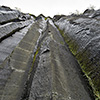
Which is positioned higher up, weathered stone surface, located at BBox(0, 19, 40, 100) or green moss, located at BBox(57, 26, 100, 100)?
weathered stone surface, located at BBox(0, 19, 40, 100)

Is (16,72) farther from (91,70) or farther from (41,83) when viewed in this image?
(91,70)

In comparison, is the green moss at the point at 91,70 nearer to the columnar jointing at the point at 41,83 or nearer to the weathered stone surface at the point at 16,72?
the columnar jointing at the point at 41,83

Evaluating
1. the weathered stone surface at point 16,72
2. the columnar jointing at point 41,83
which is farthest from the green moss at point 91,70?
the weathered stone surface at point 16,72

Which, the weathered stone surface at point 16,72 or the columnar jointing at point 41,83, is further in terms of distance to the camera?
the weathered stone surface at point 16,72

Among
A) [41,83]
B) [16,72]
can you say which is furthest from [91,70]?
[16,72]

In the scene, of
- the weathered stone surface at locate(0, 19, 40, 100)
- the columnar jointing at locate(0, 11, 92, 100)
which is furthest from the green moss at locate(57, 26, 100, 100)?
the weathered stone surface at locate(0, 19, 40, 100)

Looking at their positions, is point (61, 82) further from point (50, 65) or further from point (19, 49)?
point (19, 49)

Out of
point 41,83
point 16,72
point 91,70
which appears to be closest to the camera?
point 41,83

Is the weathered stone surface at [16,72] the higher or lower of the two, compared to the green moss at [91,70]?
higher

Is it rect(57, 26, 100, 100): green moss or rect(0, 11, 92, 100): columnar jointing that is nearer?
rect(0, 11, 92, 100): columnar jointing

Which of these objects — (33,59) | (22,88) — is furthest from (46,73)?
(33,59)

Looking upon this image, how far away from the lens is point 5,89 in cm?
255

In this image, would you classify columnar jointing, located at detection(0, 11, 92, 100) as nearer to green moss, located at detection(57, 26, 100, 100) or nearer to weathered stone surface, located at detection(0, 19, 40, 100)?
weathered stone surface, located at detection(0, 19, 40, 100)

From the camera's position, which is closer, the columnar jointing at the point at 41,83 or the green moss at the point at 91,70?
the columnar jointing at the point at 41,83
